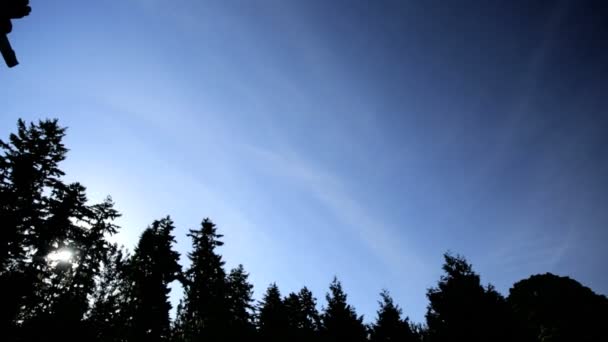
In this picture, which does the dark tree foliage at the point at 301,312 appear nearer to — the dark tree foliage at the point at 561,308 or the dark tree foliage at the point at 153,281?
the dark tree foliage at the point at 153,281

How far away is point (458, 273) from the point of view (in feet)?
53.1

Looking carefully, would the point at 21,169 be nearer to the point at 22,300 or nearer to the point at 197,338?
the point at 22,300

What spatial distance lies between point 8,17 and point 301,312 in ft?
125

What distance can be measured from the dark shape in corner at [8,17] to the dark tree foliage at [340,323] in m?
22.4

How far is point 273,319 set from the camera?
31.2 m

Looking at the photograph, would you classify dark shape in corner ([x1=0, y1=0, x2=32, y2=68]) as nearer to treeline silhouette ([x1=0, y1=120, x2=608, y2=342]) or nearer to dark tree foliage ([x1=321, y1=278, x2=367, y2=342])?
treeline silhouette ([x1=0, y1=120, x2=608, y2=342])

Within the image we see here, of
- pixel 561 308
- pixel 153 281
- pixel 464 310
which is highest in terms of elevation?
pixel 561 308

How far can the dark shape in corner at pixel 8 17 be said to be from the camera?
4.59 m

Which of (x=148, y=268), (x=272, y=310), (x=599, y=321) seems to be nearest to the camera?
(x=148, y=268)

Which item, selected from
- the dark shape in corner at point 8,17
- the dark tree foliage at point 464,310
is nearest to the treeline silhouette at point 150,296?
the dark tree foliage at point 464,310

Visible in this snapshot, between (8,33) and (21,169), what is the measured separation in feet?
66.2

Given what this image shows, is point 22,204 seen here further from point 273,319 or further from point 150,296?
point 273,319

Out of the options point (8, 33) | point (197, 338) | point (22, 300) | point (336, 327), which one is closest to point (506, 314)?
point (336, 327)

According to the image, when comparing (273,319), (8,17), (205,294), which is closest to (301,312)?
(273,319)
